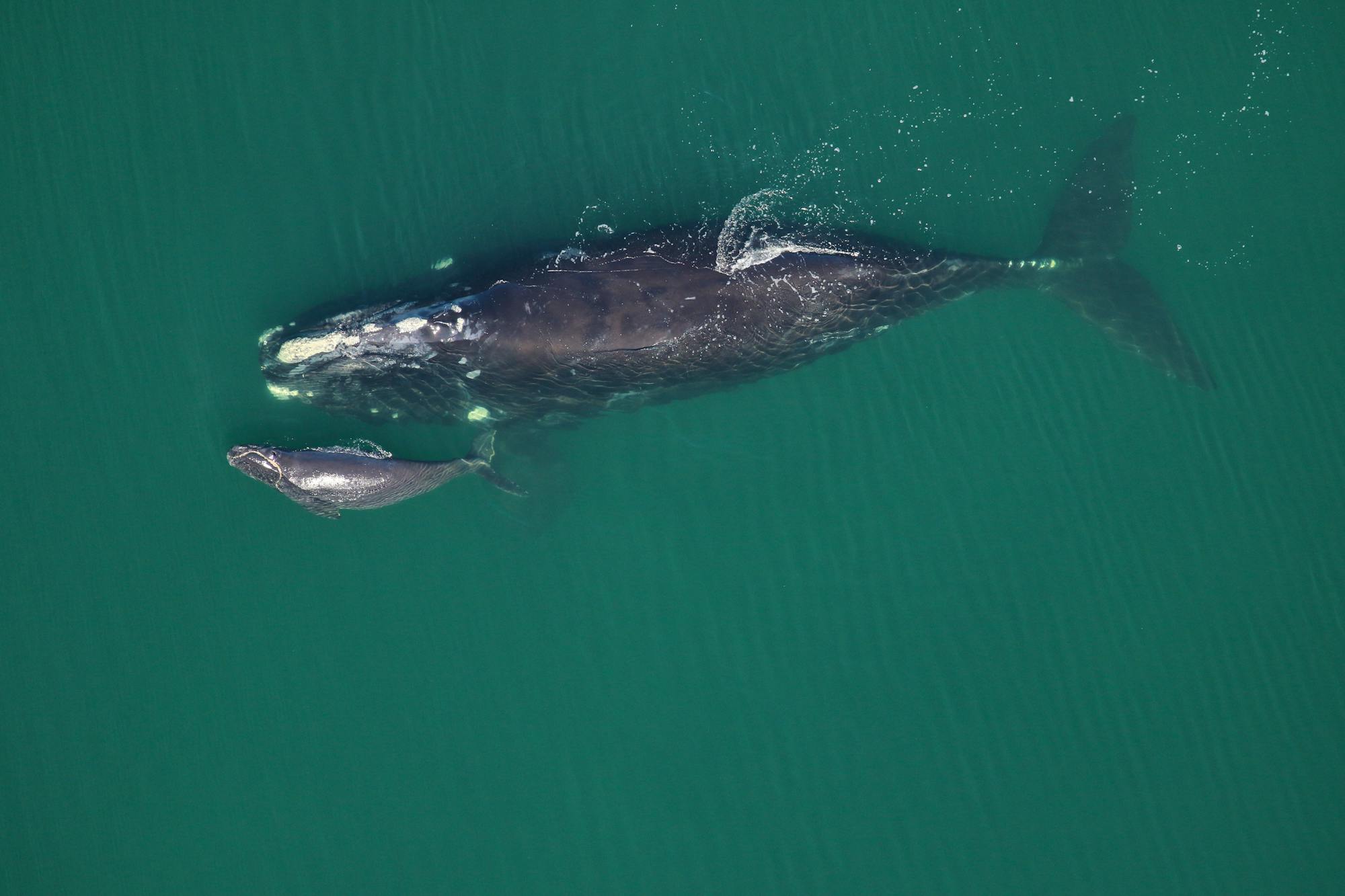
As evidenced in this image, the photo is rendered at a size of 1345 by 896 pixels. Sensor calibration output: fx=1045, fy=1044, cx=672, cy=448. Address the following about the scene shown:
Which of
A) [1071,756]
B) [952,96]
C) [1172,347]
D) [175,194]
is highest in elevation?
[175,194]

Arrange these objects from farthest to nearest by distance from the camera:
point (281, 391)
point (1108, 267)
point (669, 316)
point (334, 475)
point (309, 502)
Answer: point (1108, 267)
point (281, 391)
point (309, 502)
point (334, 475)
point (669, 316)

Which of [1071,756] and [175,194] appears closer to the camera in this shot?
[1071,756]

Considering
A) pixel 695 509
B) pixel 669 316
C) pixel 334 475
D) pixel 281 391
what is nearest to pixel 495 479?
pixel 334 475

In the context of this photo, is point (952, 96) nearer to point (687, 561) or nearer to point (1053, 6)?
point (1053, 6)

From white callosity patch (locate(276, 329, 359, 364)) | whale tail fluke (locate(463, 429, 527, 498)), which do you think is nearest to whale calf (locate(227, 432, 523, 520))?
whale tail fluke (locate(463, 429, 527, 498))

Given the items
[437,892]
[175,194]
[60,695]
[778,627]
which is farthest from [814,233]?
[60,695]

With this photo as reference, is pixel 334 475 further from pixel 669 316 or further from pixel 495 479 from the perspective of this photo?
pixel 669 316

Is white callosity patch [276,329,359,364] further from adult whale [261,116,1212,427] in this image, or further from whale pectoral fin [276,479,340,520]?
whale pectoral fin [276,479,340,520]
